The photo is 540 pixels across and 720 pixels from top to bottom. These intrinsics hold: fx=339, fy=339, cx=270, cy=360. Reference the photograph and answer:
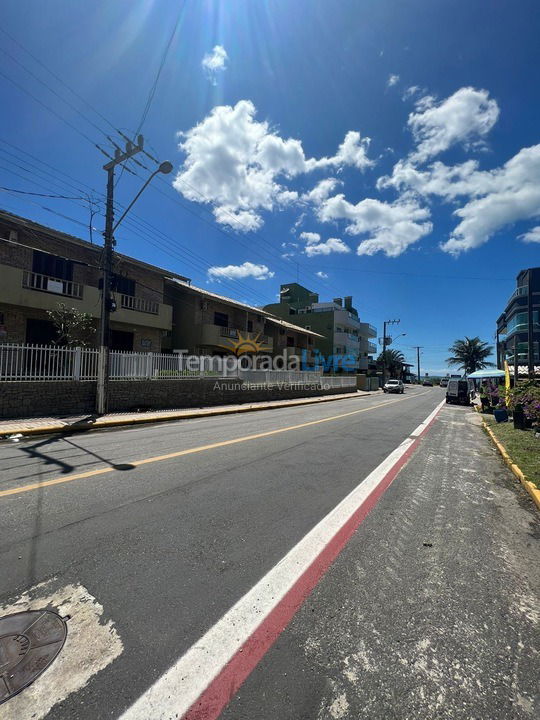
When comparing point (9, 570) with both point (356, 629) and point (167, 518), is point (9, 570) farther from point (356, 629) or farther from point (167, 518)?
point (356, 629)

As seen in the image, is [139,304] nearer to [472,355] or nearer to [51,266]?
[51,266]

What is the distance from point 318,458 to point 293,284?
5108 cm

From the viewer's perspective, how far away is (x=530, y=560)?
325 cm

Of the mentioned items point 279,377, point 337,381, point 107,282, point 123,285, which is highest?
point 123,285

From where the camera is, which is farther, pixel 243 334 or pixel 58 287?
pixel 243 334

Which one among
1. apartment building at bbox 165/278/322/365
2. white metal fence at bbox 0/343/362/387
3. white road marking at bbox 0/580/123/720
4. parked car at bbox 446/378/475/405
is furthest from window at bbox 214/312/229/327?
white road marking at bbox 0/580/123/720

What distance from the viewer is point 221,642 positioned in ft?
6.98

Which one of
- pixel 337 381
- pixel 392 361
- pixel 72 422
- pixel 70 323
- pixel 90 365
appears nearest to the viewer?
pixel 72 422

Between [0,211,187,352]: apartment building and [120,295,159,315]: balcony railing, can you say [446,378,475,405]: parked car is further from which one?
[120,295,159,315]: balcony railing

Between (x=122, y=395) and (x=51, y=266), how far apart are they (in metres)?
9.12

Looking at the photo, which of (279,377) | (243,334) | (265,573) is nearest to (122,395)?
(265,573)

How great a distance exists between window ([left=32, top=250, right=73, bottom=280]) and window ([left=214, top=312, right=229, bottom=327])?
11.2 m

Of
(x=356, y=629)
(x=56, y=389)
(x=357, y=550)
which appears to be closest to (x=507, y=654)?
(x=356, y=629)

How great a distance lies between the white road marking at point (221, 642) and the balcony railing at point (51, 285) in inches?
710
